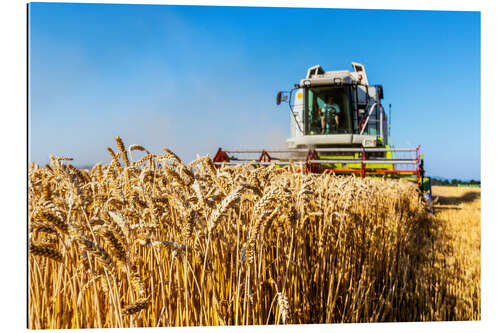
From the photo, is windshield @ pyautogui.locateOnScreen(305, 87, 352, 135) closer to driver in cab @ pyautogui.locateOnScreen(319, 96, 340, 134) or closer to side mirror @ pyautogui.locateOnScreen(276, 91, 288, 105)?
driver in cab @ pyautogui.locateOnScreen(319, 96, 340, 134)

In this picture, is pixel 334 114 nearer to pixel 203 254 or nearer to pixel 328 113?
pixel 328 113

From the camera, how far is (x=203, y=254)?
3.84 feet

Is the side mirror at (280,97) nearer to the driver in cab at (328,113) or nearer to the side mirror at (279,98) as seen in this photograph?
the side mirror at (279,98)

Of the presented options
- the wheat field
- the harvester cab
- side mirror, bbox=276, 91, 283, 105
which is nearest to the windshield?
the harvester cab

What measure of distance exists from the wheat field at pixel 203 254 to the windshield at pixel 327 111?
12.4ft

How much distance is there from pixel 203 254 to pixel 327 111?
5.33 meters

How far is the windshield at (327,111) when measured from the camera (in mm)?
Result: 6125

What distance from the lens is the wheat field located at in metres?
0.88
